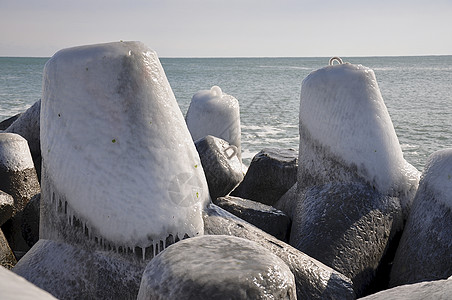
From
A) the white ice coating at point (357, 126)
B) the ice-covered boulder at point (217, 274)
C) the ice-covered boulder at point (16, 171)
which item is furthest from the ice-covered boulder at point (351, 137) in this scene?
the ice-covered boulder at point (16, 171)

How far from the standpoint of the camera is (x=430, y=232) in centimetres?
330

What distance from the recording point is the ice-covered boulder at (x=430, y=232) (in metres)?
3.22

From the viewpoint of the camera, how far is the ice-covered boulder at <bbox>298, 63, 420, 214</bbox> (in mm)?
3672

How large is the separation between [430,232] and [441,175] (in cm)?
37

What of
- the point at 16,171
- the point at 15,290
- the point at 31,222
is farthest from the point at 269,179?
the point at 15,290

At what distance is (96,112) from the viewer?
256 cm

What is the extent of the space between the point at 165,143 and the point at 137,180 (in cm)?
23

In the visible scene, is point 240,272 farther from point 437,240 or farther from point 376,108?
point 376,108

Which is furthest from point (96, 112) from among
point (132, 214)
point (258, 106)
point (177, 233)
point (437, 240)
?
point (258, 106)

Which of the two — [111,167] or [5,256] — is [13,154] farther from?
[111,167]

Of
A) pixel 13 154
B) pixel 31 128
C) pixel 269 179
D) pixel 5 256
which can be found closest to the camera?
pixel 5 256

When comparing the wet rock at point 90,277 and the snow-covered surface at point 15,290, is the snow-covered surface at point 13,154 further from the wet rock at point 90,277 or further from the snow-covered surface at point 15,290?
the snow-covered surface at point 15,290

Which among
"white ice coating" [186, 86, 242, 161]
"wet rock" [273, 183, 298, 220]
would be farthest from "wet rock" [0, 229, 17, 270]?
"white ice coating" [186, 86, 242, 161]

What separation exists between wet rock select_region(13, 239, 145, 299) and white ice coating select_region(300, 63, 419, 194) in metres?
1.85
